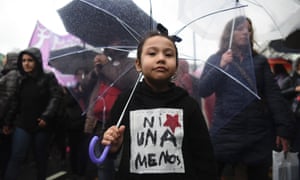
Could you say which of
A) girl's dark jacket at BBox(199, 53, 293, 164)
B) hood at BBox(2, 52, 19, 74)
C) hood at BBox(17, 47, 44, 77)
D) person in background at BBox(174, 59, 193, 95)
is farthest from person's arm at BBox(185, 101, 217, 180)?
hood at BBox(2, 52, 19, 74)

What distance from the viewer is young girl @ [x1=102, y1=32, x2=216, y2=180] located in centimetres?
212

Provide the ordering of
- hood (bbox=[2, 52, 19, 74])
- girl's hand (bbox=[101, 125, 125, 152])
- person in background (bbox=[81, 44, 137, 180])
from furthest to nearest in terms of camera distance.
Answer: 1. hood (bbox=[2, 52, 19, 74])
2. person in background (bbox=[81, 44, 137, 180])
3. girl's hand (bbox=[101, 125, 125, 152])

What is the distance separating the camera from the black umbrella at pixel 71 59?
295 cm

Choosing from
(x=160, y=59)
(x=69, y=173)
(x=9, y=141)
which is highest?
(x=160, y=59)

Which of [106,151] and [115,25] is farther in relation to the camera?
[115,25]

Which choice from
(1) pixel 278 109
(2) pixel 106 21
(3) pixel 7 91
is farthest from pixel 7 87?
(1) pixel 278 109

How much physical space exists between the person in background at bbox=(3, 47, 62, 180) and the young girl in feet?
8.10

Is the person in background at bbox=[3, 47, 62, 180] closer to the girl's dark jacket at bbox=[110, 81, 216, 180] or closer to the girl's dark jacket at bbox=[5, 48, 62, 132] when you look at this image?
the girl's dark jacket at bbox=[5, 48, 62, 132]

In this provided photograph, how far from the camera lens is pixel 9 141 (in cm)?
500

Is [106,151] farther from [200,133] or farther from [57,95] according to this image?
[57,95]

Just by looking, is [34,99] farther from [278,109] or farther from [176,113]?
[176,113]

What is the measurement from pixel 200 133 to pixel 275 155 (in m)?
2.16

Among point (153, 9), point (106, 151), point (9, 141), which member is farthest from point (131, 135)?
point (9, 141)

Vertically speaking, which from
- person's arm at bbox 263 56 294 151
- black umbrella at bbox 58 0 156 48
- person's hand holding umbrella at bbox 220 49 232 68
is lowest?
person's arm at bbox 263 56 294 151
